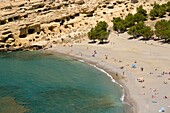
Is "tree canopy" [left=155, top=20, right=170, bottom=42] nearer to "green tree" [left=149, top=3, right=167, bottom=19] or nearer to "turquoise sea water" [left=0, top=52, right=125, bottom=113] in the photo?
"green tree" [left=149, top=3, right=167, bottom=19]

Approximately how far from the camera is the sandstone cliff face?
91875 mm

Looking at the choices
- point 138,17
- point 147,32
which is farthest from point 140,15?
point 147,32

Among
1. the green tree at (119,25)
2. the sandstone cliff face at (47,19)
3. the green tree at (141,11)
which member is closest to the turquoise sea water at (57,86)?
the sandstone cliff face at (47,19)

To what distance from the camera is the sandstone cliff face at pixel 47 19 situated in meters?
91.9

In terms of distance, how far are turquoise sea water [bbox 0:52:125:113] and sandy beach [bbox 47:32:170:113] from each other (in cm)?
250

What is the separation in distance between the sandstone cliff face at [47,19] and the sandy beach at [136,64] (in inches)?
233

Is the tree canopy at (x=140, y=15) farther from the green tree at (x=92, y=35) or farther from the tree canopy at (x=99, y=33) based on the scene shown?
the green tree at (x=92, y=35)

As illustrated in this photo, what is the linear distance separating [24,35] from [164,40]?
34.6 m

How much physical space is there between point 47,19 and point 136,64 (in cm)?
3350

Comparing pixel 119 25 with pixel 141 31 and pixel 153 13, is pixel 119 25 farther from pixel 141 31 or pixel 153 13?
pixel 153 13

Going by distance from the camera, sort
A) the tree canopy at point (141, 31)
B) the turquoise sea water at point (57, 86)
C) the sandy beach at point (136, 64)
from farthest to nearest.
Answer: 1. the tree canopy at point (141, 31)
2. the sandy beach at point (136, 64)
3. the turquoise sea water at point (57, 86)

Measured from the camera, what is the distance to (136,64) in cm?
7012

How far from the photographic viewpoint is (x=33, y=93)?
57781 millimetres

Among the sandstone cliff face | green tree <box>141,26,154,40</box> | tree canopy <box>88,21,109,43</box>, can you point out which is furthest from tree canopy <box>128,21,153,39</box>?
the sandstone cliff face
